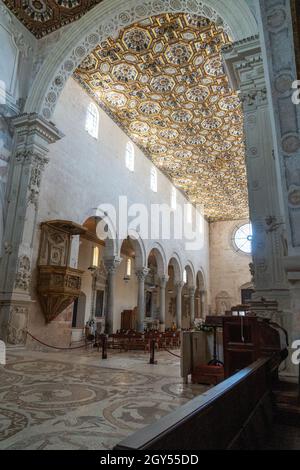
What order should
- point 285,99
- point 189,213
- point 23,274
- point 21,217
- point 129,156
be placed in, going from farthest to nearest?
point 189,213 < point 129,156 < point 21,217 < point 23,274 < point 285,99

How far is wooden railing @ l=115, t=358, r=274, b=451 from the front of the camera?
1223mm

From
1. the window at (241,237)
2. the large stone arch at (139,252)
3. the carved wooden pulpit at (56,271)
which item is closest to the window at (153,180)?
the large stone arch at (139,252)

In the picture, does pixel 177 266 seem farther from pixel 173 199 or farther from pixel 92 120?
pixel 92 120

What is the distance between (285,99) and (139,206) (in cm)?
1277

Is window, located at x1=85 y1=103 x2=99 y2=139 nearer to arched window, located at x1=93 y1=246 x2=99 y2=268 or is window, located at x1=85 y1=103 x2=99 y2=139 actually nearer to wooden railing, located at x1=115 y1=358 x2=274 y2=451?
arched window, located at x1=93 y1=246 x2=99 y2=268

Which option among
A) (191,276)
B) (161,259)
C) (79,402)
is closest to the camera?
(79,402)

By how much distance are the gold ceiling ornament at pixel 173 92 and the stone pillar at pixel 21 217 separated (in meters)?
3.71

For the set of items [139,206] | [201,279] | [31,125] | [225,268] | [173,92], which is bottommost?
[201,279]

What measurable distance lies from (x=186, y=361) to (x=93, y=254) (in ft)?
44.3

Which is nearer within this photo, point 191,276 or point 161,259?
point 161,259

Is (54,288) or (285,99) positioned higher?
(285,99)

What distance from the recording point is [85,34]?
379 inches

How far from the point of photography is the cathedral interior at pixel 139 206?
316cm

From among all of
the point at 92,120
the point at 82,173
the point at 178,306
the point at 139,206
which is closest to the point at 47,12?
the point at 92,120
